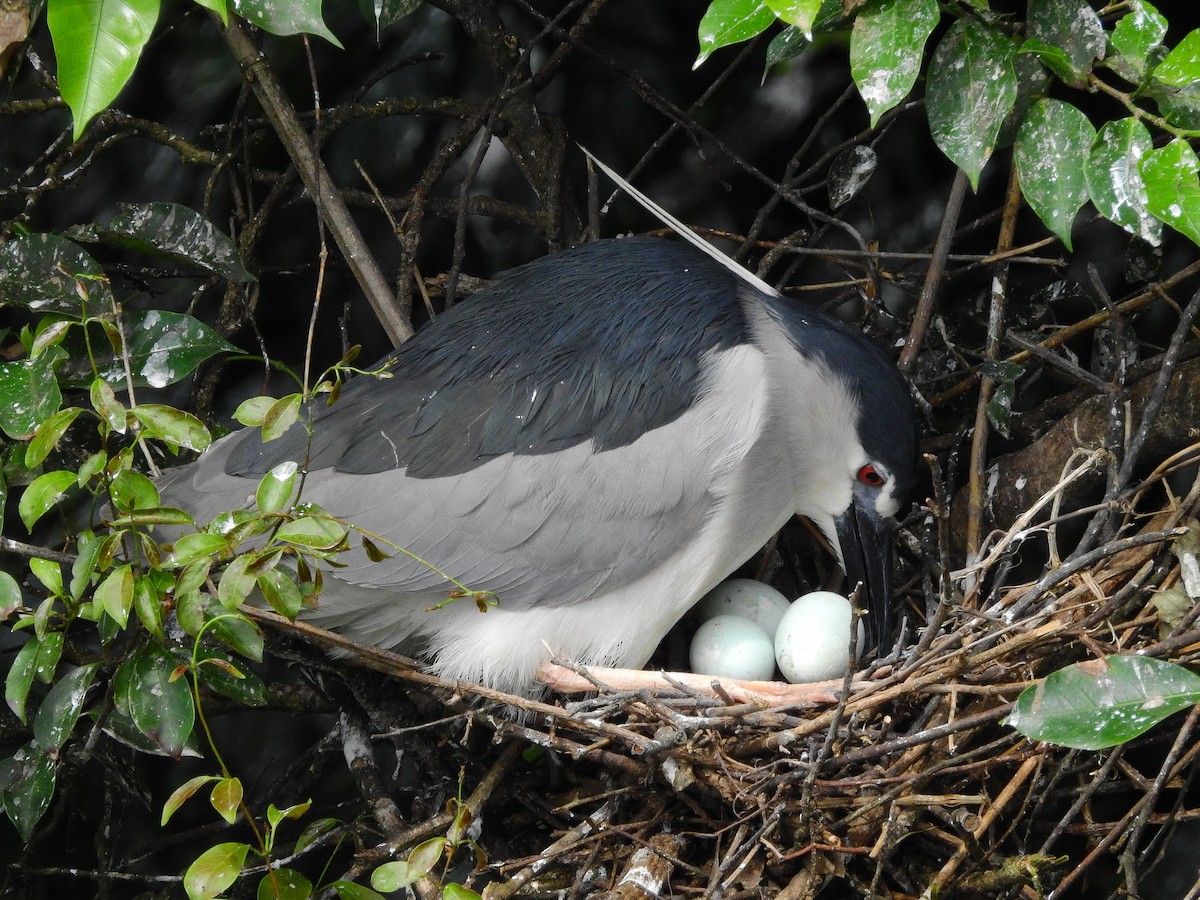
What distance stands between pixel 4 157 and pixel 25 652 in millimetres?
1084

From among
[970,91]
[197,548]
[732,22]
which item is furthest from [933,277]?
[197,548]

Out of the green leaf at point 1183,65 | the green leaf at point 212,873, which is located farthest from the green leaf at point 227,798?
the green leaf at point 1183,65

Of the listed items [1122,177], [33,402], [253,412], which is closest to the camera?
[253,412]

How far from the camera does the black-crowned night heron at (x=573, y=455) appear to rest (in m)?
1.67

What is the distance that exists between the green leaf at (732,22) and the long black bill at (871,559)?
88 cm

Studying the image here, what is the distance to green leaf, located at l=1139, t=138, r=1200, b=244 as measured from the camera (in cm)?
123

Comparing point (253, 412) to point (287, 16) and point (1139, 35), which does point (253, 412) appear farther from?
point (1139, 35)

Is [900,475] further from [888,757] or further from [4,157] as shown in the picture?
[4,157]

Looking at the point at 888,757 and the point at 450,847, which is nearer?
the point at 450,847

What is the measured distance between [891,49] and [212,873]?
1095 millimetres

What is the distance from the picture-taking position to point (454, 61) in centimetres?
222

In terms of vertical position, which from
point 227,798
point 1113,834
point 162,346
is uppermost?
point 162,346

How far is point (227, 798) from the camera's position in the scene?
120 cm

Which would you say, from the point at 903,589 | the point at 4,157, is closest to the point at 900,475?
the point at 903,589
